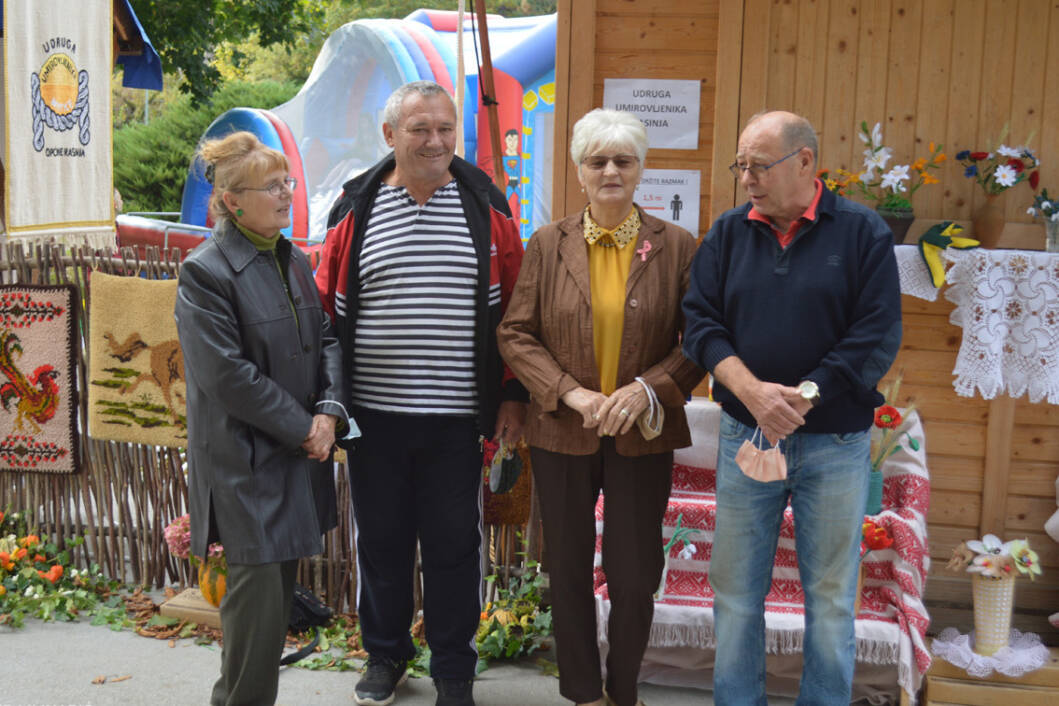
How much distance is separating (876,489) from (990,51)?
172cm

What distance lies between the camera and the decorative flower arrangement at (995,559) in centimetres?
329

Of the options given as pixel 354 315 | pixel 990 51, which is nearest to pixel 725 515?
pixel 354 315

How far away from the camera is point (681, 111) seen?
376cm

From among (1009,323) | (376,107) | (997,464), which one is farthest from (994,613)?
(376,107)

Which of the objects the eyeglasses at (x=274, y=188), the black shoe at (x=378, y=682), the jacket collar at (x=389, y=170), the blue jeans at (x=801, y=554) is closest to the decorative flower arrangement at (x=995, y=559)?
the blue jeans at (x=801, y=554)

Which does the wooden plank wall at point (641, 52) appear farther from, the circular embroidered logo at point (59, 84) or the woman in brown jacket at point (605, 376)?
the circular embroidered logo at point (59, 84)

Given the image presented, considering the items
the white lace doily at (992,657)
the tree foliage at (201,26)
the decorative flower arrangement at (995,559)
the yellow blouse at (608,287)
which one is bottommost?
the white lace doily at (992,657)

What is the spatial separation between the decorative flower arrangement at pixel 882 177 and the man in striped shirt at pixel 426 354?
139 centimetres

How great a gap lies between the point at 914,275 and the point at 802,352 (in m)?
1.15

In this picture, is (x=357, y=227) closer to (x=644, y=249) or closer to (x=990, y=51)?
(x=644, y=249)

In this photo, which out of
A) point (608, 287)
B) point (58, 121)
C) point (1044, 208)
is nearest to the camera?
point (608, 287)

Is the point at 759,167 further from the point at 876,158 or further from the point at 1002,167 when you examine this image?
the point at 1002,167

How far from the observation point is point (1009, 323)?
3.37 m

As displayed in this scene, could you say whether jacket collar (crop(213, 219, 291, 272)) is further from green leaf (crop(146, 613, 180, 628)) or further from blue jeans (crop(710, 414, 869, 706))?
green leaf (crop(146, 613, 180, 628))
